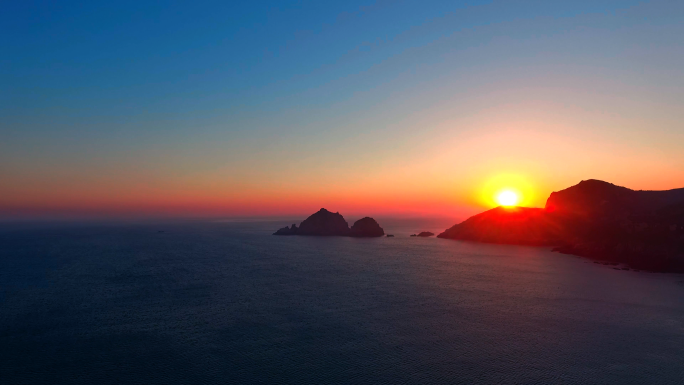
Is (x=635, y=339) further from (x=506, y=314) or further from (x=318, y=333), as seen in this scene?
(x=318, y=333)

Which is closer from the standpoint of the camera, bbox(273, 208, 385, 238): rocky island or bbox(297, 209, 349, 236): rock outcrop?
bbox(273, 208, 385, 238): rocky island

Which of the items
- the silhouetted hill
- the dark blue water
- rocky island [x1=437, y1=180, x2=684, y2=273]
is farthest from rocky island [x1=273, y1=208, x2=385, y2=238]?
the dark blue water

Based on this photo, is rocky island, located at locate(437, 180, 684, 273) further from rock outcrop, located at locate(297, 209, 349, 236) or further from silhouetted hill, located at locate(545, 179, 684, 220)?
rock outcrop, located at locate(297, 209, 349, 236)

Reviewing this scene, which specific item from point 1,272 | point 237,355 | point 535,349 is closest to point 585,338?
point 535,349

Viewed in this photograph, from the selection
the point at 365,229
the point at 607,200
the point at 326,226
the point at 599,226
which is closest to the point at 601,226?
the point at 599,226

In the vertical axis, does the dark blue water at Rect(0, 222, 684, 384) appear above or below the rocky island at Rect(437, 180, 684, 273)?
below
